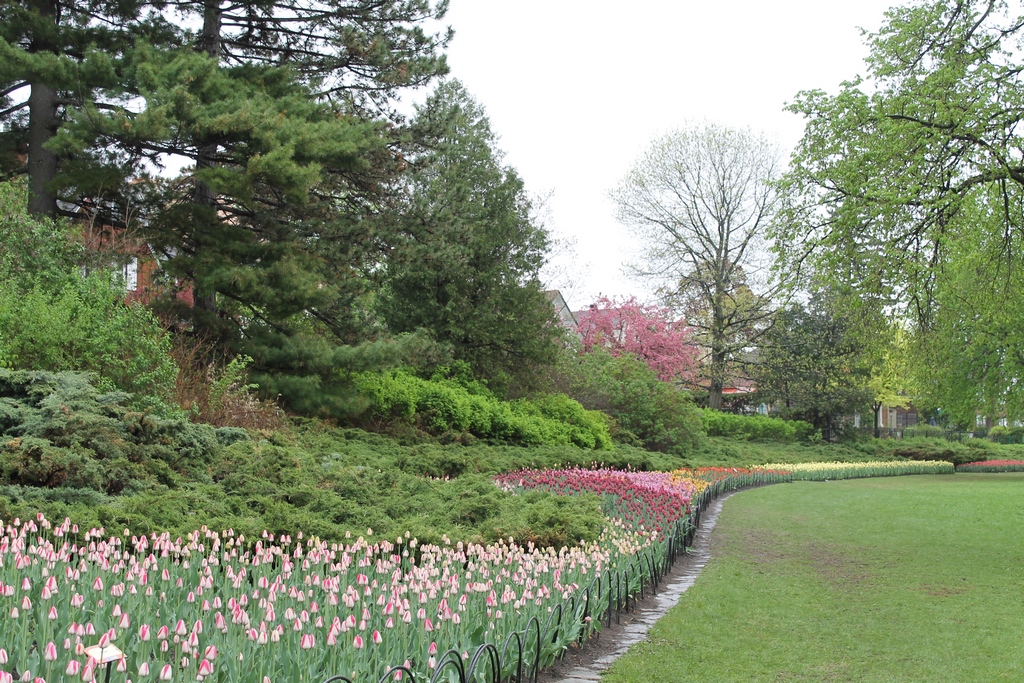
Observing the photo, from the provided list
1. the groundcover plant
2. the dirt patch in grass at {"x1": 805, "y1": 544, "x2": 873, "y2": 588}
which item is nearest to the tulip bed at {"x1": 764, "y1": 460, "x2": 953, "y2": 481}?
the dirt patch in grass at {"x1": 805, "y1": 544, "x2": 873, "y2": 588}

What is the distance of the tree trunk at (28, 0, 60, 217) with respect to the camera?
13.1 m

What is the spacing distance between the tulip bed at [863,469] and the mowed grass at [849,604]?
28.1ft

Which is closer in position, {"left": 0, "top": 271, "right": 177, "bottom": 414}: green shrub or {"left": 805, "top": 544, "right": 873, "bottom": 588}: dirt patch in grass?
{"left": 805, "top": 544, "right": 873, "bottom": 588}: dirt patch in grass

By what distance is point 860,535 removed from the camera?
11.5 m

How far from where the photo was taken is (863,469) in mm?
25188

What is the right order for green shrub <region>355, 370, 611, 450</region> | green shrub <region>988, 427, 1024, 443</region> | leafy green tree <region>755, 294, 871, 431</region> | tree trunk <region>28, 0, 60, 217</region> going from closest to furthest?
tree trunk <region>28, 0, 60, 217</region> < green shrub <region>355, 370, 611, 450</region> < leafy green tree <region>755, 294, 871, 431</region> < green shrub <region>988, 427, 1024, 443</region>

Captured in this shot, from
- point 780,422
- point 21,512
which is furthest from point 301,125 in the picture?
point 780,422

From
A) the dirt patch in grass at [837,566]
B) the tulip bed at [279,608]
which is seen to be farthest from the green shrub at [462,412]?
the tulip bed at [279,608]

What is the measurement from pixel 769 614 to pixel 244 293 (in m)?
9.61

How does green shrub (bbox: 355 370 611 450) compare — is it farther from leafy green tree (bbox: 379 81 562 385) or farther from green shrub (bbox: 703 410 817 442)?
green shrub (bbox: 703 410 817 442)

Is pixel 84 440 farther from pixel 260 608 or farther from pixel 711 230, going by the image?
A: pixel 711 230

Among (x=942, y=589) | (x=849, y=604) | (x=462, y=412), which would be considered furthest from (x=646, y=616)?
(x=462, y=412)

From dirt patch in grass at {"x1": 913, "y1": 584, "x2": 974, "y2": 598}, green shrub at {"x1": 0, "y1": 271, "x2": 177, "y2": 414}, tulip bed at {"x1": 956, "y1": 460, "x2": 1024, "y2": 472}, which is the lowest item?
dirt patch in grass at {"x1": 913, "y1": 584, "x2": 974, "y2": 598}

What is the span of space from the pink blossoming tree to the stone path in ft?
73.0
